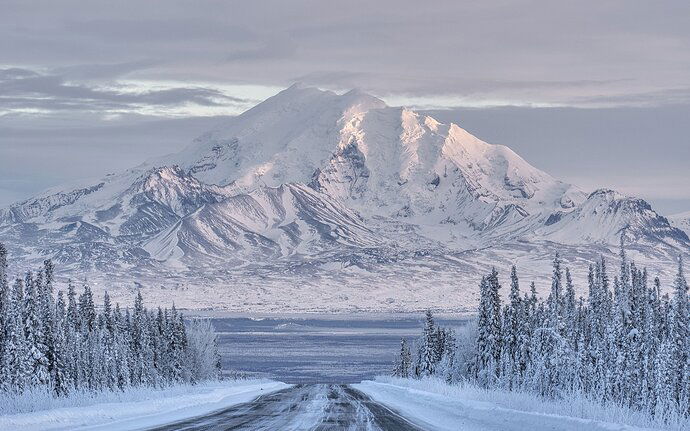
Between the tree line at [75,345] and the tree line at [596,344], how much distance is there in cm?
2857

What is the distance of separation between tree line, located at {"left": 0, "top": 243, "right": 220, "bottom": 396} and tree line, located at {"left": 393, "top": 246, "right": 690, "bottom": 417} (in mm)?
28573

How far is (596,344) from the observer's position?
96.1 metres

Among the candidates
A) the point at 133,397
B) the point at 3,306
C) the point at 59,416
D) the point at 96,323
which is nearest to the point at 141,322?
the point at 96,323

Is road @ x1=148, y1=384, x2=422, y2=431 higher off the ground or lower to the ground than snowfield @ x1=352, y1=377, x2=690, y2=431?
lower

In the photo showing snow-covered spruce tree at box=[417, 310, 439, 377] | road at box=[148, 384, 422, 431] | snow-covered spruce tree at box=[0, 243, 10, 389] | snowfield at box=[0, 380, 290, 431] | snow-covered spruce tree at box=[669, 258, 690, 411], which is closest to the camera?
snowfield at box=[0, 380, 290, 431]

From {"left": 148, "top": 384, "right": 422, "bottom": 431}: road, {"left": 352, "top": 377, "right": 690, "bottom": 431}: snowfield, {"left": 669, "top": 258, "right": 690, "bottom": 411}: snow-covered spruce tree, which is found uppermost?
{"left": 669, "top": 258, "right": 690, "bottom": 411}: snow-covered spruce tree

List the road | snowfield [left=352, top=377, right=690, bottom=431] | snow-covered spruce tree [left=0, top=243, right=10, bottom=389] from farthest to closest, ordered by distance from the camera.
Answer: snow-covered spruce tree [left=0, top=243, right=10, bottom=389] < the road < snowfield [left=352, top=377, right=690, bottom=431]

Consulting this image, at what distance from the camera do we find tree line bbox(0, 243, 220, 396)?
80125 millimetres

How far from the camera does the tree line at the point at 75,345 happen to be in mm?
80125

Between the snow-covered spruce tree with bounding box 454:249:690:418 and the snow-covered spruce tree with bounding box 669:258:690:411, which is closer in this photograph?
the snow-covered spruce tree with bounding box 669:258:690:411

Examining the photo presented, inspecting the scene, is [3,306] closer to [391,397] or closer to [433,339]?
[391,397]

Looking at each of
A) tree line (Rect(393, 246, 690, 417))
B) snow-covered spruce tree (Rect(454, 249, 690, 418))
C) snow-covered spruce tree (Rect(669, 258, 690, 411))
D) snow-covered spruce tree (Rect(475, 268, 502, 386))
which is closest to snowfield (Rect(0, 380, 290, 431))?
tree line (Rect(393, 246, 690, 417))

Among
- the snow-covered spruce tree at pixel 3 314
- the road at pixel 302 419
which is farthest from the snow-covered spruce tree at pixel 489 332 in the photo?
the road at pixel 302 419

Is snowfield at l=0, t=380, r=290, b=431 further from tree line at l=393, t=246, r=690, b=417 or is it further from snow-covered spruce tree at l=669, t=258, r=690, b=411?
snow-covered spruce tree at l=669, t=258, r=690, b=411
